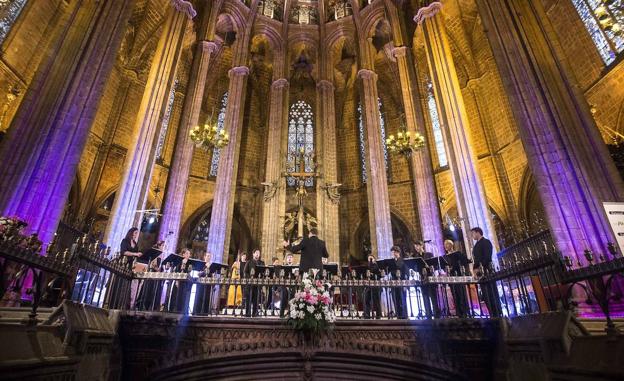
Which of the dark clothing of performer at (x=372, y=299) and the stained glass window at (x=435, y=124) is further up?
the stained glass window at (x=435, y=124)

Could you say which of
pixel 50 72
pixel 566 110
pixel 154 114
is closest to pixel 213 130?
pixel 154 114

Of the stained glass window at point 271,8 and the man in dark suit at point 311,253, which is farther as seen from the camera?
the stained glass window at point 271,8

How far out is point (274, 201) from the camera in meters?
16.1

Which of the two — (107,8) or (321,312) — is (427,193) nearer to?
(321,312)

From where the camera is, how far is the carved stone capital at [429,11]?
1470 centimetres

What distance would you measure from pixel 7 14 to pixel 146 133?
285 inches

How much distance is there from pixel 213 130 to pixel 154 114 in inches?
83.0

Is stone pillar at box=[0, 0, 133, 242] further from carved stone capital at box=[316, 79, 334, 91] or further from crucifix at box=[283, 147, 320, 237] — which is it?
carved stone capital at box=[316, 79, 334, 91]

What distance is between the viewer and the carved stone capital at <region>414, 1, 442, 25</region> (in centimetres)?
1470

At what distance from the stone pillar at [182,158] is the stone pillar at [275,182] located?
3.95 meters

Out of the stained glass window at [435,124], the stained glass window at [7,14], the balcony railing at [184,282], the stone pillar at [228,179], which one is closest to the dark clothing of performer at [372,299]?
the balcony railing at [184,282]

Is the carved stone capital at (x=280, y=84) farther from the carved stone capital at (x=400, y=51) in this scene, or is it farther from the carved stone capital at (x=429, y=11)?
the carved stone capital at (x=429, y=11)

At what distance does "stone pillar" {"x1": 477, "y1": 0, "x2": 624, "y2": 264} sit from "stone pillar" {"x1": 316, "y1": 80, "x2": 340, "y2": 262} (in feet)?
28.5

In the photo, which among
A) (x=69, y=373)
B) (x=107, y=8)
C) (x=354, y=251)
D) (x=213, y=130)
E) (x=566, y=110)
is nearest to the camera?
(x=69, y=373)
